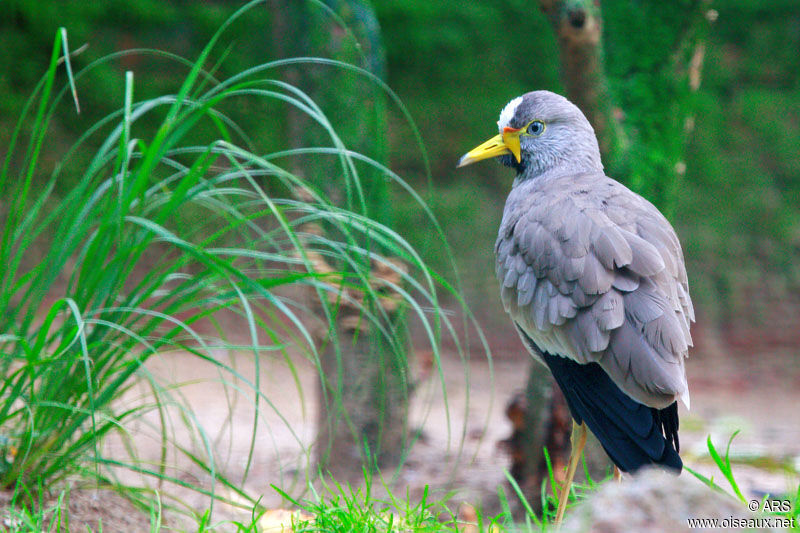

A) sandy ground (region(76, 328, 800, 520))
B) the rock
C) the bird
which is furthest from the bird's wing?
the rock

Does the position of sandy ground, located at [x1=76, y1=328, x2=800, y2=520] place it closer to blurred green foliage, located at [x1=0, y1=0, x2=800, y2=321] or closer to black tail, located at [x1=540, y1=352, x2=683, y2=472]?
black tail, located at [x1=540, y1=352, x2=683, y2=472]

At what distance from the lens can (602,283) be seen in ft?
7.30

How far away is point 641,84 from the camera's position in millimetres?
3600

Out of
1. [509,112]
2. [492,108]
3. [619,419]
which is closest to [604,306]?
[619,419]

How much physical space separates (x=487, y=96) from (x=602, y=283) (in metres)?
5.60

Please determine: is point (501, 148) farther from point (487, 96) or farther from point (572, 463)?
point (487, 96)

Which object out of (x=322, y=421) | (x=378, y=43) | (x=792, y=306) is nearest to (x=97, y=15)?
(x=378, y=43)

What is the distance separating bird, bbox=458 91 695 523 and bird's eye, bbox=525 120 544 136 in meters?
0.18

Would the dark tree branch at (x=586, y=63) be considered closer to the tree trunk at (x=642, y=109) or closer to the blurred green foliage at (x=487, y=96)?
the tree trunk at (x=642, y=109)

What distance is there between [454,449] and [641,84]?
211 cm

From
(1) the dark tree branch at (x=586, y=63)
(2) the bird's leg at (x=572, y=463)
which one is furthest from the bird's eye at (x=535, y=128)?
(2) the bird's leg at (x=572, y=463)

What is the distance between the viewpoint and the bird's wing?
2.12 metres

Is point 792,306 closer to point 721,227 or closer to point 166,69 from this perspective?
point 721,227

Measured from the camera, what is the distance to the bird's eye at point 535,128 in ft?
9.23
